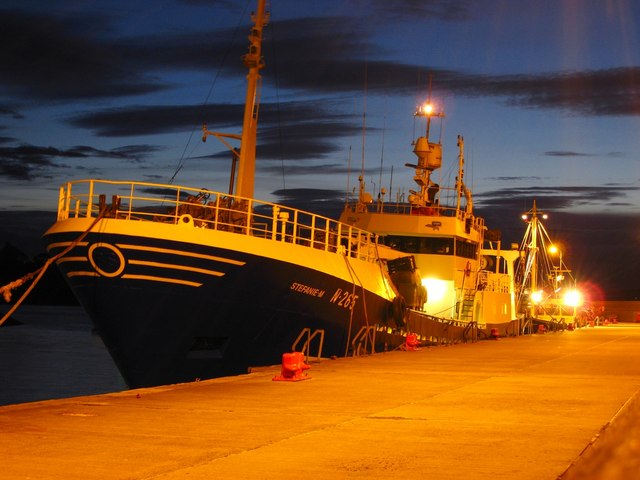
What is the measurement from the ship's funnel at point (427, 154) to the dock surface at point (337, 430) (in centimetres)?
1988

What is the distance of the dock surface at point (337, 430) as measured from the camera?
286 inches

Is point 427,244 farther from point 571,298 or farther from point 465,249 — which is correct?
point 571,298

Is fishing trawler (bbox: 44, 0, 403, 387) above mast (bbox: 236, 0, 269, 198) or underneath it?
underneath

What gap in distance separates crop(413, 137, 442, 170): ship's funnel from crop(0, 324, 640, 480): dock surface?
1988 centimetres

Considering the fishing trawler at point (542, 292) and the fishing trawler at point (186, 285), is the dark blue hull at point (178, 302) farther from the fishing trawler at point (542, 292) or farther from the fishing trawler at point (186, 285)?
the fishing trawler at point (542, 292)

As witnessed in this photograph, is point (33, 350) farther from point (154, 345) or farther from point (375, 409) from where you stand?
point (375, 409)

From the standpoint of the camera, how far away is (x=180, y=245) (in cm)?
1659

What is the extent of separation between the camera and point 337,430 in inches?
381

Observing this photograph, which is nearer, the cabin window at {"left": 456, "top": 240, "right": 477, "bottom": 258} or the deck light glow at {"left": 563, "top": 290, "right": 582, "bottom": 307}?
the cabin window at {"left": 456, "top": 240, "right": 477, "bottom": 258}

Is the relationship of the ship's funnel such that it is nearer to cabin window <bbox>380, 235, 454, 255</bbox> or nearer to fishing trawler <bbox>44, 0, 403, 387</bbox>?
cabin window <bbox>380, 235, 454, 255</bbox>

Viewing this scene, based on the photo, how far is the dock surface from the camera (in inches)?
286

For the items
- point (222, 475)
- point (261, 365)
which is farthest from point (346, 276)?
point (222, 475)

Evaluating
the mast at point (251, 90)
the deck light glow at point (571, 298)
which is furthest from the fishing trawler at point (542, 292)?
the mast at point (251, 90)

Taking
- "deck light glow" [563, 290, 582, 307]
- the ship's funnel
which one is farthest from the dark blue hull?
"deck light glow" [563, 290, 582, 307]
